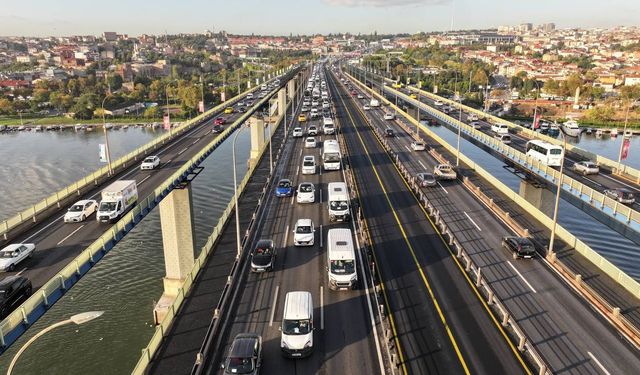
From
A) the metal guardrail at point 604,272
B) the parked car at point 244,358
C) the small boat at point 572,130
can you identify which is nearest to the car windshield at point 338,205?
the metal guardrail at point 604,272

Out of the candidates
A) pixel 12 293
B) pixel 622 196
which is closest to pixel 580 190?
pixel 622 196

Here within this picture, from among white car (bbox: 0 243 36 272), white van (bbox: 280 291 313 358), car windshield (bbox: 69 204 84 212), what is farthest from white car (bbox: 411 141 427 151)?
white car (bbox: 0 243 36 272)

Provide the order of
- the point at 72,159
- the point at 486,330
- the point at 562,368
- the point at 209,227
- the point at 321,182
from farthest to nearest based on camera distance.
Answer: the point at 72,159, the point at 209,227, the point at 321,182, the point at 486,330, the point at 562,368

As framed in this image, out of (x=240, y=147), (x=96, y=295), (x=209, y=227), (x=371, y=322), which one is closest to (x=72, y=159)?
(x=240, y=147)

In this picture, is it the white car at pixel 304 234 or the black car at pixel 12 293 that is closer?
the black car at pixel 12 293

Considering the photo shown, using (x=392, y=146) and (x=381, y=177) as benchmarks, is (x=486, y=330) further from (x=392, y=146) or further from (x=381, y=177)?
(x=392, y=146)

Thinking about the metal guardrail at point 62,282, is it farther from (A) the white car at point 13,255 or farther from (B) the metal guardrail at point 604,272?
(B) the metal guardrail at point 604,272

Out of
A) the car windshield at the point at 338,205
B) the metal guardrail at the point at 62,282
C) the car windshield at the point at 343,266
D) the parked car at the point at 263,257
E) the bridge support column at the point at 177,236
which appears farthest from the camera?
the bridge support column at the point at 177,236
